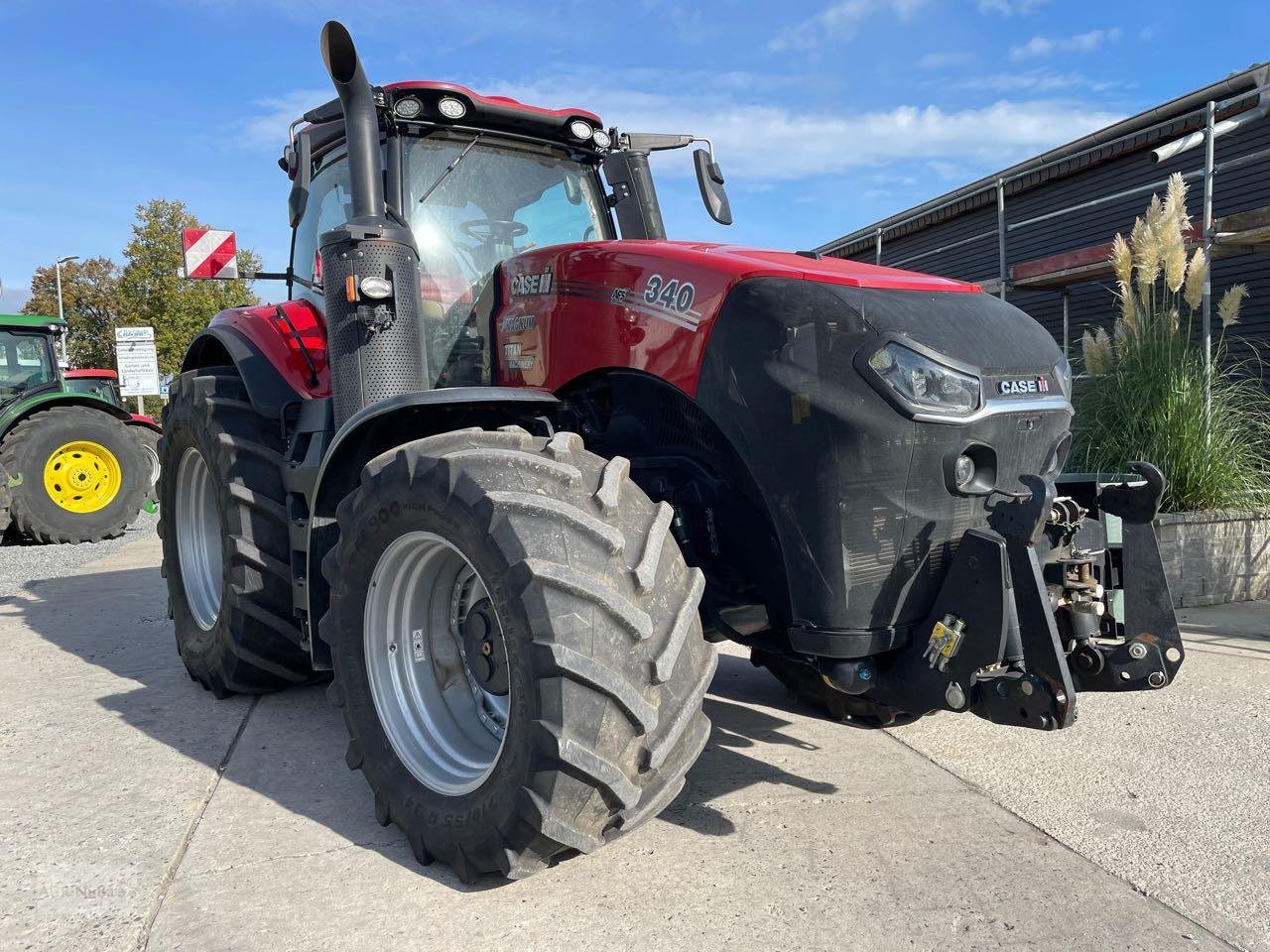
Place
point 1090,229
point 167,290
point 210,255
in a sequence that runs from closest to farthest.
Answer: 1. point 210,255
2. point 1090,229
3. point 167,290

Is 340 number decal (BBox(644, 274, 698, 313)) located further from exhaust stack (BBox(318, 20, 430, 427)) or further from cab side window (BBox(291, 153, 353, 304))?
cab side window (BBox(291, 153, 353, 304))

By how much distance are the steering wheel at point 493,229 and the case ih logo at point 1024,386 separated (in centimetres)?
197

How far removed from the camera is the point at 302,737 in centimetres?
367

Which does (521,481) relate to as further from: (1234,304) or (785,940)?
(1234,304)

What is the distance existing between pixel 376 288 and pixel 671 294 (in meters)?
1.02

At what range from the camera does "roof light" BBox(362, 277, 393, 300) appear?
3.09 meters

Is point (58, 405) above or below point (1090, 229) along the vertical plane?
below

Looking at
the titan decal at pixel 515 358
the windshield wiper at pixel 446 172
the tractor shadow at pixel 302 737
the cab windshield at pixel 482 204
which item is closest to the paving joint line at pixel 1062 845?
the tractor shadow at pixel 302 737

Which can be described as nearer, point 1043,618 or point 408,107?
point 1043,618

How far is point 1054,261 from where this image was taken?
963 centimetres

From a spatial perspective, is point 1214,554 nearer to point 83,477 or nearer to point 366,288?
point 366,288

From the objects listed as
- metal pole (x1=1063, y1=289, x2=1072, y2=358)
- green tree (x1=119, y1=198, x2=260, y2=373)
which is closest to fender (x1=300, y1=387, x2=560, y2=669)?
metal pole (x1=1063, y1=289, x2=1072, y2=358)

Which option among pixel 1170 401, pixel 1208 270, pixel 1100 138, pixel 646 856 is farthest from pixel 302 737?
pixel 1100 138

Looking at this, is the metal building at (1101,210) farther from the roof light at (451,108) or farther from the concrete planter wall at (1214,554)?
the roof light at (451,108)
